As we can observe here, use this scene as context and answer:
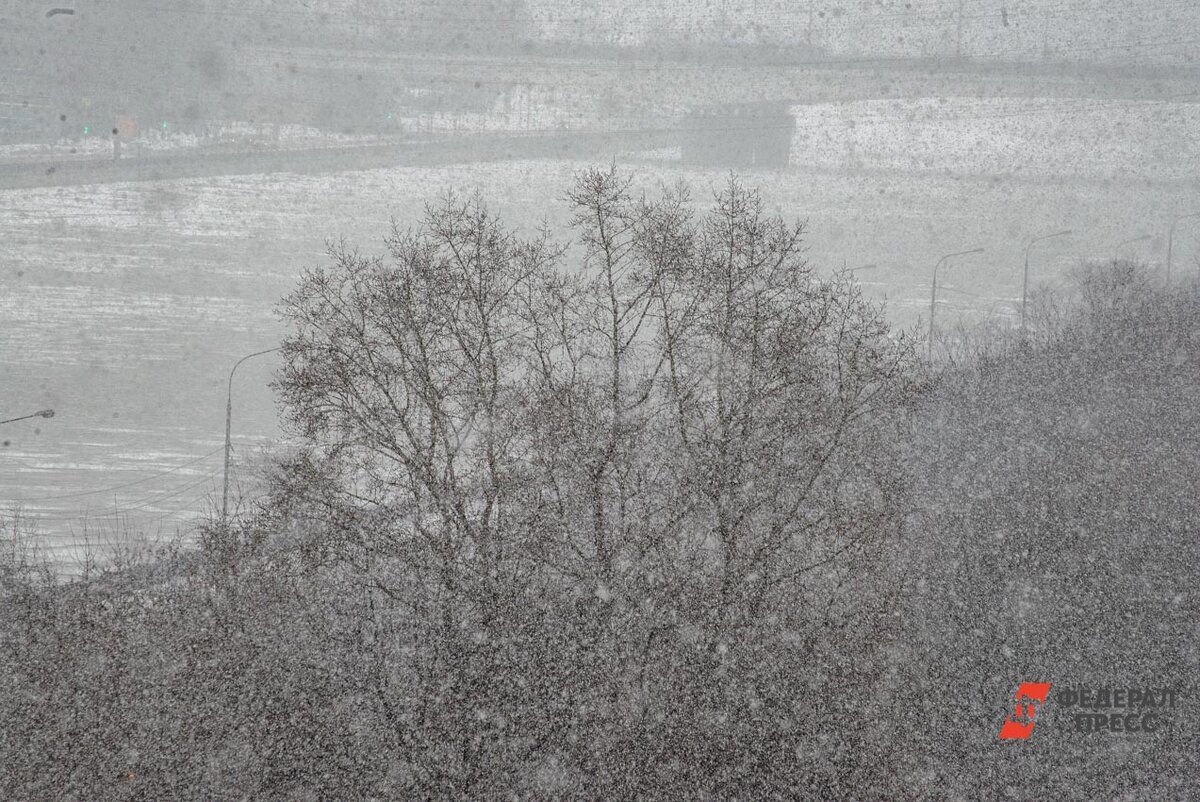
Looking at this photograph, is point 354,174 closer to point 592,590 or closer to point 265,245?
point 265,245

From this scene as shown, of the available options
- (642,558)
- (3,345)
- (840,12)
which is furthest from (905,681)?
(840,12)

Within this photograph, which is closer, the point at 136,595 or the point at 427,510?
the point at 427,510

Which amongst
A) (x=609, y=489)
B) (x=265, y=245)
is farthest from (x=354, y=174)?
(x=609, y=489)

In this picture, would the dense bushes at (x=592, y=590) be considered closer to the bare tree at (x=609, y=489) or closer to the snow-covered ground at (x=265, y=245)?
the bare tree at (x=609, y=489)

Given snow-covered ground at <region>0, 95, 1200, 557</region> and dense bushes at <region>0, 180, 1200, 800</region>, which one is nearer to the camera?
dense bushes at <region>0, 180, 1200, 800</region>

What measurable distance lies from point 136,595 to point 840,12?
141439mm

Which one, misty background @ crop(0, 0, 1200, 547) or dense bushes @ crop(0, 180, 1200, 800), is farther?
misty background @ crop(0, 0, 1200, 547)

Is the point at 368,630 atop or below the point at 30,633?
atop

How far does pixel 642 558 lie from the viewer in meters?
10.4

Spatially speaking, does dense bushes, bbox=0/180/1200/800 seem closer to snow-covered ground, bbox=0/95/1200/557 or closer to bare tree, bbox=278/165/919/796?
bare tree, bbox=278/165/919/796

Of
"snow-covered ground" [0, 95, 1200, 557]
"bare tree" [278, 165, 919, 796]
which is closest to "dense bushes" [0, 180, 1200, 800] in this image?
"bare tree" [278, 165, 919, 796]

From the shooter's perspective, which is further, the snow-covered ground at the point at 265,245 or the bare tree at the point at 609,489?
the snow-covered ground at the point at 265,245

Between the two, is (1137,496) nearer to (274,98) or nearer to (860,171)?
(860,171)

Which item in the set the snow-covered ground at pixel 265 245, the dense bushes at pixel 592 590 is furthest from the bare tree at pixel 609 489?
the snow-covered ground at pixel 265 245
